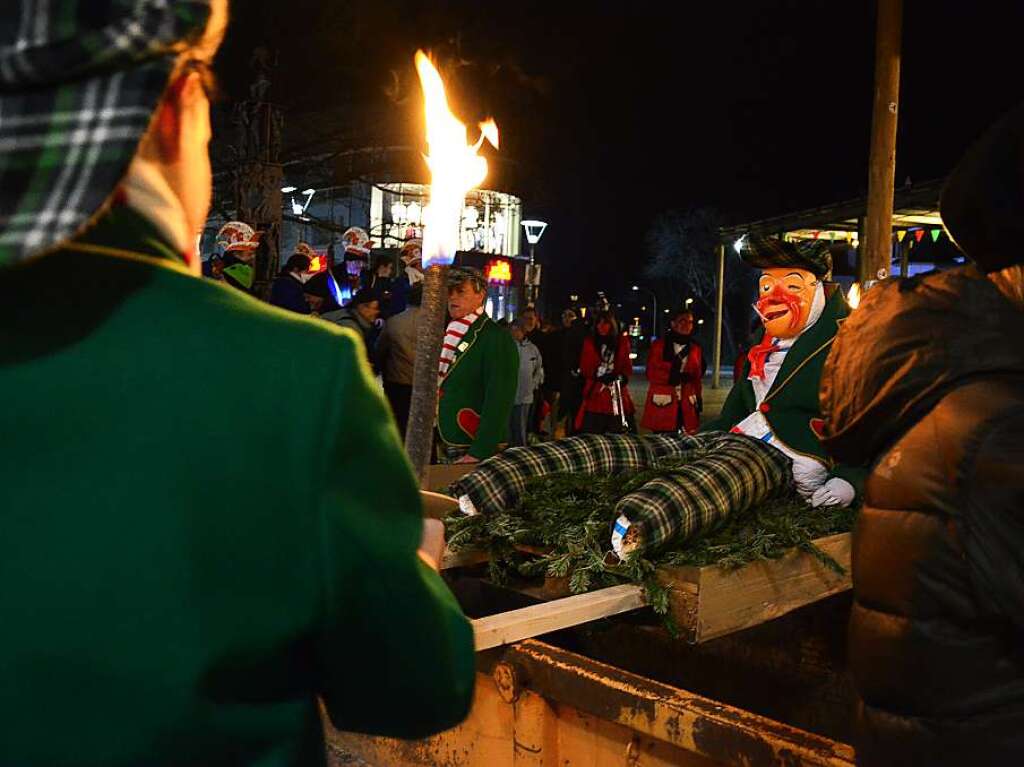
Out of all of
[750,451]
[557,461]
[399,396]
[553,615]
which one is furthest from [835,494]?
[399,396]

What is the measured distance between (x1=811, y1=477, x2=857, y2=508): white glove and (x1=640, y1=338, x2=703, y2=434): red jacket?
264 inches

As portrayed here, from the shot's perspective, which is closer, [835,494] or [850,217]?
[835,494]

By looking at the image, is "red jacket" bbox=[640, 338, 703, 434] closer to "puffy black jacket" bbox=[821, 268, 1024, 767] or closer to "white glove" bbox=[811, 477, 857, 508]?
"white glove" bbox=[811, 477, 857, 508]

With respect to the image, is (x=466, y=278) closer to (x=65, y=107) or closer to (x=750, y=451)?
(x=750, y=451)

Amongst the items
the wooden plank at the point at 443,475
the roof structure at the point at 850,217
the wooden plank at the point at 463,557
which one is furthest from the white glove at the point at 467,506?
the roof structure at the point at 850,217

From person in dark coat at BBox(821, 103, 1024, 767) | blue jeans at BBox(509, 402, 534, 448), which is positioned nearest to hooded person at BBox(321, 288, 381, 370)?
blue jeans at BBox(509, 402, 534, 448)

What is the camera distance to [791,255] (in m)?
4.92

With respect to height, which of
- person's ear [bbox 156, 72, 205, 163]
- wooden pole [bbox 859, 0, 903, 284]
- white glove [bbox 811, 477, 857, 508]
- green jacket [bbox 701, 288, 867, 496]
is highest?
wooden pole [bbox 859, 0, 903, 284]

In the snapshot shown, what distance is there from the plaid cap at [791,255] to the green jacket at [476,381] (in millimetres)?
1991

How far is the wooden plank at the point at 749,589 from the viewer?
3.20m

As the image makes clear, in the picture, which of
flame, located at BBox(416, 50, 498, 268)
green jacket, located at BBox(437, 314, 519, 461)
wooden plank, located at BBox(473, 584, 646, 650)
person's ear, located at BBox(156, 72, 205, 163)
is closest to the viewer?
person's ear, located at BBox(156, 72, 205, 163)

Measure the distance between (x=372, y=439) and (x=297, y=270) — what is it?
28.5ft

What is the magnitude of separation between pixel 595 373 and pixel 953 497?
10.7m

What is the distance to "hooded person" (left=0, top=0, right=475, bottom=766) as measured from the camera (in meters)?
0.88
